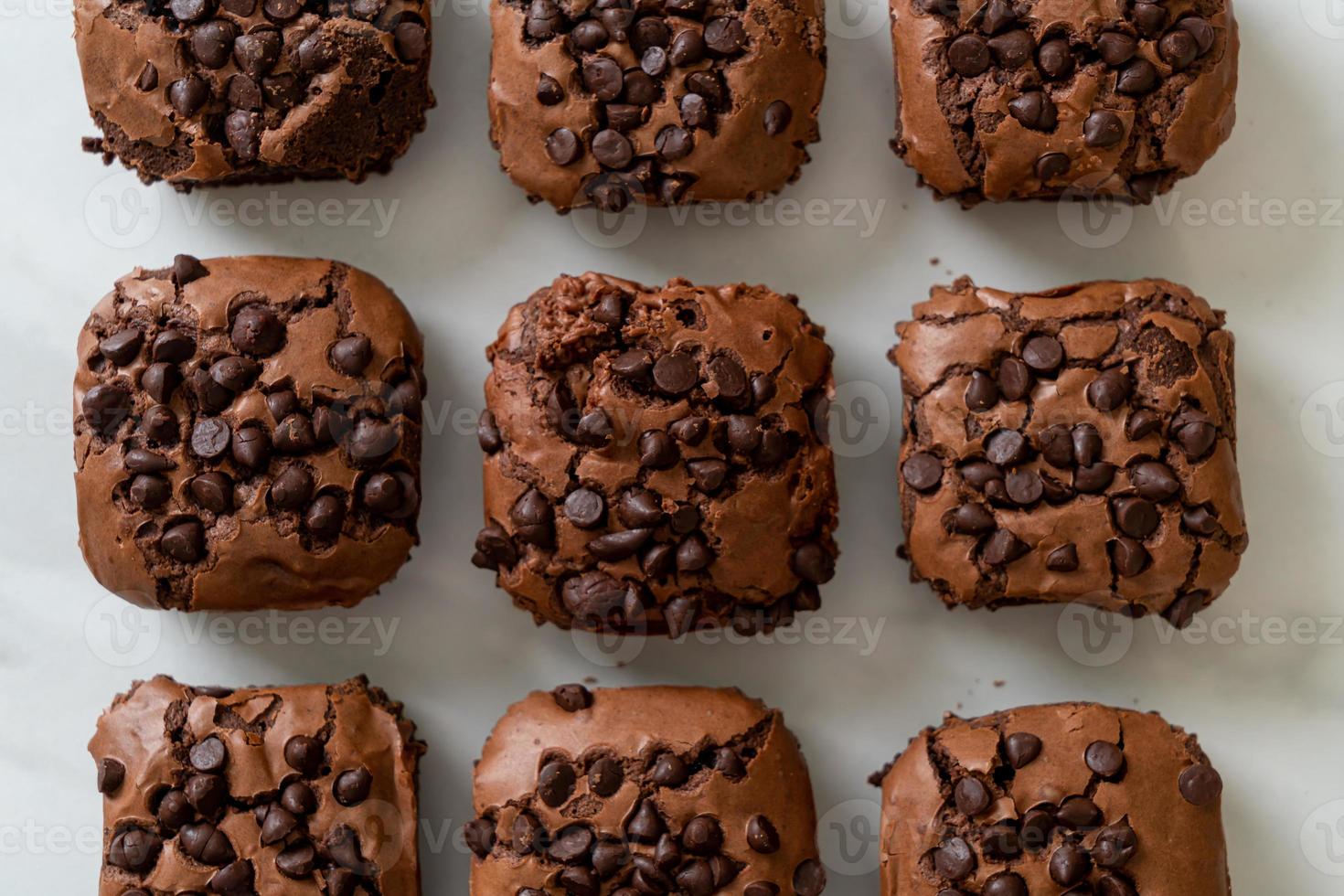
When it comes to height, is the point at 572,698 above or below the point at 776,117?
below

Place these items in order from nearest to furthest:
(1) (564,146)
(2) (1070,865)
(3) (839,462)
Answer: (2) (1070,865), (1) (564,146), (3) (839,462)

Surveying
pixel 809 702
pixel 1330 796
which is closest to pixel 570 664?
pixel 809 702

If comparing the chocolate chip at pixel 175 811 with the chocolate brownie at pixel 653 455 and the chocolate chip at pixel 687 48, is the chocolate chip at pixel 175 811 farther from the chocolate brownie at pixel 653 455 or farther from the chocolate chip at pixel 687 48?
the chocolate chip at pixel 687 48

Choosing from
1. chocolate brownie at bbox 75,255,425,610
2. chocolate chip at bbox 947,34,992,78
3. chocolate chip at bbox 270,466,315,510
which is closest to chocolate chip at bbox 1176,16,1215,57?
chocolate chip at bbox 947,34,992,78

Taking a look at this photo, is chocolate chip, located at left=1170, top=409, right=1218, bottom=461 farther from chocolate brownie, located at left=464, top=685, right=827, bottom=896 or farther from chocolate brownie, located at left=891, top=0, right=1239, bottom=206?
chocolate brownie, located at left=464, top=685, right=827, bottom=896

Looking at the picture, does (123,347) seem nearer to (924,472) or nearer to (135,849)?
(135,849)

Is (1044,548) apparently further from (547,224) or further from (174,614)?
(174,614)

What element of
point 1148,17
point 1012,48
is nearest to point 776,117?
point 1012,48
